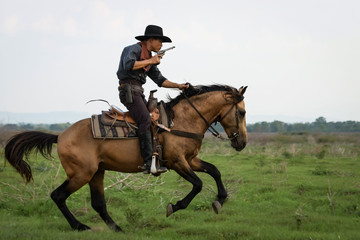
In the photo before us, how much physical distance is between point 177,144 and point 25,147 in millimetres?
3206

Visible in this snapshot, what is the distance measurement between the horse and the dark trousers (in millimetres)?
351

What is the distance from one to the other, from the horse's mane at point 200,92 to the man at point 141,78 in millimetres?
139

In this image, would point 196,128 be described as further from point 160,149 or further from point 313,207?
point 313,207

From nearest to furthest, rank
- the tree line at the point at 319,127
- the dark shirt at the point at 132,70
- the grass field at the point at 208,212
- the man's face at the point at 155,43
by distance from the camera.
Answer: the dark shirt at the point at 132,70
the man's face at the point at 155,43
the grass field at the point at 208,212
the tree line at the point at 319,127

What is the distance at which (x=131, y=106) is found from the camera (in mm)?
6473

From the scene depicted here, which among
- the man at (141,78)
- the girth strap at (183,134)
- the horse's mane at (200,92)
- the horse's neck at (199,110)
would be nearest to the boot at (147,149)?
the man at (141,78)

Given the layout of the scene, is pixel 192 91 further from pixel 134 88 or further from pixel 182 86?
pixel 134 88

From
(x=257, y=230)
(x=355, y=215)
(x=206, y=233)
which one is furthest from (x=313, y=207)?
(x=206, y=233)

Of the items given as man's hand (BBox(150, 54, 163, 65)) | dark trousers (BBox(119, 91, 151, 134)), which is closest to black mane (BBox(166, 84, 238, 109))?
dark trousers (BBox(119, 91, 151, 134))

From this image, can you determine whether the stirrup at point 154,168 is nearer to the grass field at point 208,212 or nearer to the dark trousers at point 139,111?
the dark trousers at point 139,111

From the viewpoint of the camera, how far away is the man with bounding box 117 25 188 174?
20.4ft

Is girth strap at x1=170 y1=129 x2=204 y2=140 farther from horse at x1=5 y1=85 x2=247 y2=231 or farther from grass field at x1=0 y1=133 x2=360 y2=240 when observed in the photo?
grass field at x1=0 y1=133 x2=360 y2=240

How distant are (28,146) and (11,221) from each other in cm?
215

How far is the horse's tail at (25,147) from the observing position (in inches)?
283
